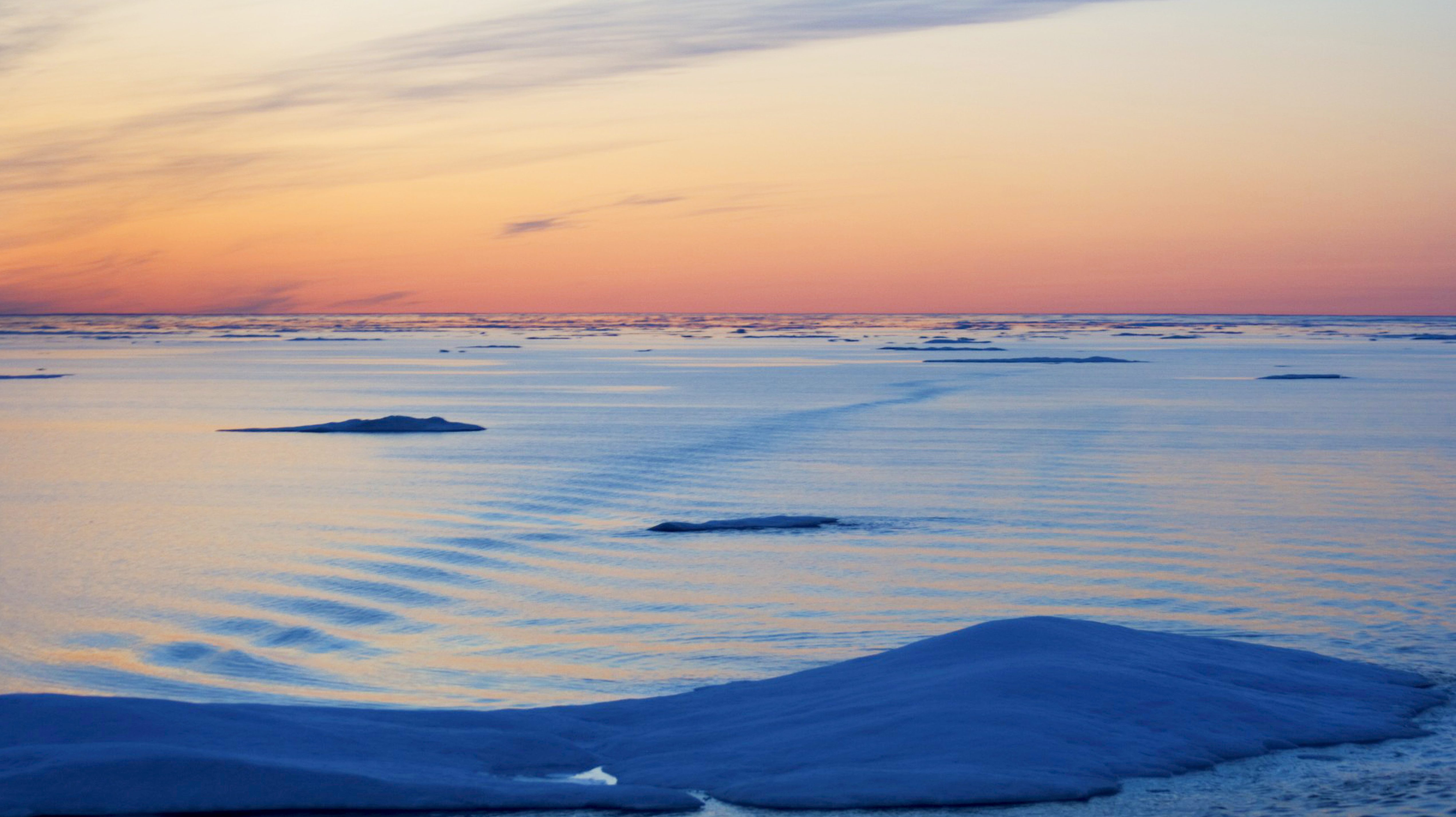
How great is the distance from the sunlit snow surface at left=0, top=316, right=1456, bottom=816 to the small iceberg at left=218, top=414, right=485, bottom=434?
0.70 m

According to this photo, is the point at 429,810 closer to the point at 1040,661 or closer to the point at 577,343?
the point at 1040,661

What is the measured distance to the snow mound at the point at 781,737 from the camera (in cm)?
606

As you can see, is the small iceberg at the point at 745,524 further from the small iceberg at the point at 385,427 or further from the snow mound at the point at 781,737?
the small iceberg at the point at 385,427

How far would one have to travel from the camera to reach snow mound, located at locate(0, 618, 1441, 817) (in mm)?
6059

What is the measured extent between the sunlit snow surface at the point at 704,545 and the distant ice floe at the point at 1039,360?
25133 millimetres

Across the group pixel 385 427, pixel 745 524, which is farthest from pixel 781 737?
pixel 385 427

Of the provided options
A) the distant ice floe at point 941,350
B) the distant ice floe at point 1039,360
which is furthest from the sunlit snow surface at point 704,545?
the distant ice floe at point 941,350

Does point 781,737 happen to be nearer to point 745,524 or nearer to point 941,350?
point 745,524

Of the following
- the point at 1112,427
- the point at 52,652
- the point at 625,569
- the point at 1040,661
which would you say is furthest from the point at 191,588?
the point at 1112,427

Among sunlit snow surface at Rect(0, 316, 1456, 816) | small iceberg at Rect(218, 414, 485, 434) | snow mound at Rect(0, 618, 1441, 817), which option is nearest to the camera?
snow mound at Rect(0, 618, 1441, 817)

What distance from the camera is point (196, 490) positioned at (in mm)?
19344

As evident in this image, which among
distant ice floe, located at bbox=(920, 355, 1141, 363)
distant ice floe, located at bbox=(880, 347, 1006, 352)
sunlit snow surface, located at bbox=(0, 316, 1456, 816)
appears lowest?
sunlit snow surface, located at bbox=(0, 316, 1456, 816)

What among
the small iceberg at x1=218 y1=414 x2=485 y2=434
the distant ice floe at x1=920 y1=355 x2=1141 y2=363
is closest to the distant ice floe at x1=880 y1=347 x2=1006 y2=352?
the distant ice floe at x1=920 y1=355 x2=1141 y2=363

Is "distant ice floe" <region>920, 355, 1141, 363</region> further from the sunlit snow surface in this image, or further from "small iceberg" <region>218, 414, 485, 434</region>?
"small iceberg" <region>218, 414, 485, 434</region>
